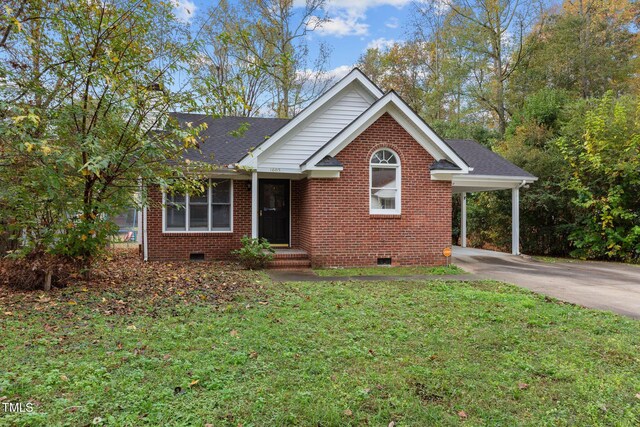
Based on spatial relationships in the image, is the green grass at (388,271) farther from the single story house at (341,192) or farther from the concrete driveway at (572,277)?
the concrete driveway at (572,277)

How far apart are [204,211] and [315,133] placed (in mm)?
4114

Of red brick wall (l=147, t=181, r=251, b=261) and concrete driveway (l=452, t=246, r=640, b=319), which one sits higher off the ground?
red brick wall (l=147, t=181, r=251, b=261)

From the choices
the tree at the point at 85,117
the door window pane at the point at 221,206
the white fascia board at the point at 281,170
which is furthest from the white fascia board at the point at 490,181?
the tree at the point at 85,117

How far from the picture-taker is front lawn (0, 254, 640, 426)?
3.12m

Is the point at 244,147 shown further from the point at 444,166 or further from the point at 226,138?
the point at 444,166

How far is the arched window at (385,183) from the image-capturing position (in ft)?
36.7

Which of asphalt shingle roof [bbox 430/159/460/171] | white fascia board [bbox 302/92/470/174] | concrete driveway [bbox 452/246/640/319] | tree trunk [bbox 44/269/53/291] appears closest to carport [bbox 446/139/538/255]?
concrete driveway [bbox 452/246/640/319]

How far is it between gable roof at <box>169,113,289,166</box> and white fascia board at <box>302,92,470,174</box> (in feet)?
6.22

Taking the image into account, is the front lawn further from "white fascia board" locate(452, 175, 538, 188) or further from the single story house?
"white fascia board" locate(452, 175, 538, 188)

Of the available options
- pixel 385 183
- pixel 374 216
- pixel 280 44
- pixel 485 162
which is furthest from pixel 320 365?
pixel 280 44

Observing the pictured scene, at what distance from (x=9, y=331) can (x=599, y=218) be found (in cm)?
1577

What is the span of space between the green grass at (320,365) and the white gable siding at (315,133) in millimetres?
6016

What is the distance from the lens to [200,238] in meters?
12.3

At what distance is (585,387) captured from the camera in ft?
11.9
